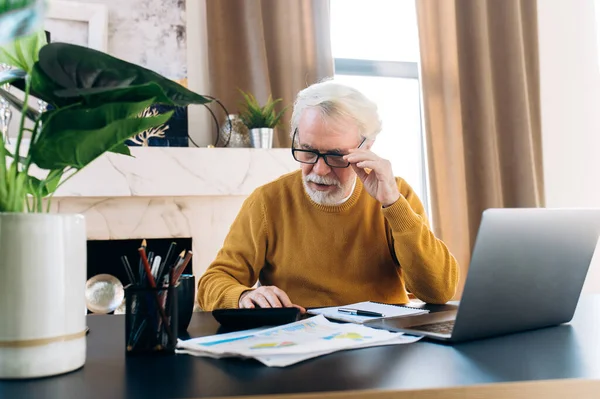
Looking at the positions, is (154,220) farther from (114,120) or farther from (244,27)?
(114,120)

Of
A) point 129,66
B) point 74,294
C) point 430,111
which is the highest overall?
point 430,111

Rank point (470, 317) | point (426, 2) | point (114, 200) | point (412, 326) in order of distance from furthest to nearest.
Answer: point (426, 2) < point (114, 200) < point (412, 326) < point (470, 317)

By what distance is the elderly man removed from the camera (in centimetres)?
168

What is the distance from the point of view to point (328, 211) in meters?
1.83

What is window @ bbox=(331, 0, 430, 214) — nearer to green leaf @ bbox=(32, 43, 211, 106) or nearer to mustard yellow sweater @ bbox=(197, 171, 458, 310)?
mustard yellow sweater @ bbox=(197, 171, 458, 310)

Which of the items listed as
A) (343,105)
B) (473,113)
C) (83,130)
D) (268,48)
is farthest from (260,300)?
(473,113)

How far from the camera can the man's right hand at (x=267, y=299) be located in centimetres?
120

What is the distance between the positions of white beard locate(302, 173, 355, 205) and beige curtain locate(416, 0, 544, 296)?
1862mm

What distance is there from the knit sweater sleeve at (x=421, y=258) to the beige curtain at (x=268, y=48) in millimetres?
1760

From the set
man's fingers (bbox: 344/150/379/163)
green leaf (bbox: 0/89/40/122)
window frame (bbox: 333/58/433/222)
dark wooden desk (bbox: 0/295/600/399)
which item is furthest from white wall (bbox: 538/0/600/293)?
green leaf (bbox: 0/89/40/122)

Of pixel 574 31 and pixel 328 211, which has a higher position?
pixel 574 31

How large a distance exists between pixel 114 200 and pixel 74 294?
238 centimetres

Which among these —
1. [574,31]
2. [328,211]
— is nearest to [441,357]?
[328,211]

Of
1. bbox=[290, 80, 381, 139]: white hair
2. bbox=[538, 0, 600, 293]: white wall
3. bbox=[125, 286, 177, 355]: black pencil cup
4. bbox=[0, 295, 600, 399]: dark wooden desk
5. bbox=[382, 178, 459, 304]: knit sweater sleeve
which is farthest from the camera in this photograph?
bbox=[538, 0, 600, 293]: white wall
